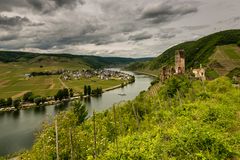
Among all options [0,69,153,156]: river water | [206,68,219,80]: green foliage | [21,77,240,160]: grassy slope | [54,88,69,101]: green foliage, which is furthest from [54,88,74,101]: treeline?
[21,77,240,160]: grassy slope

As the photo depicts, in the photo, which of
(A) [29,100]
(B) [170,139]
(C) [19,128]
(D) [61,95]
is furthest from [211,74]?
(B) [170,139]

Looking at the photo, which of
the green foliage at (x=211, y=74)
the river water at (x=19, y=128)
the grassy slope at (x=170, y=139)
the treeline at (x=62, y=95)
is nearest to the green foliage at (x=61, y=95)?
the treeline at (x=62, y=95)

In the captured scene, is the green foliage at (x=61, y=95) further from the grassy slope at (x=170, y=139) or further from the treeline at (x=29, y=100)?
the grassy slope at (x=170, y=139)

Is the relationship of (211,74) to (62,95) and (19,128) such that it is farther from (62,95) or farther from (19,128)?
(19,128)

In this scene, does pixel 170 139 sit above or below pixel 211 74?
below

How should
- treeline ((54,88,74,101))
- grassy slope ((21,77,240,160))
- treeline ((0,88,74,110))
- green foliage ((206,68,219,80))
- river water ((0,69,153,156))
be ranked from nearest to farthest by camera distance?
grassy slope ((21,77,240,160)), river water ((0,69,153,156)), green foliage ((206,68,219,80)), treeline ((0,88,74,110)), treeline ((54,88,74,101))

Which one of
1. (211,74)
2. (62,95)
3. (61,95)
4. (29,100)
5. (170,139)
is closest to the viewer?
(170,139)

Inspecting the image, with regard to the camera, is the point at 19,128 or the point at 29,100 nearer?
the point at 19,128

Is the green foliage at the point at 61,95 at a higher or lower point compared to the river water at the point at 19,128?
higher

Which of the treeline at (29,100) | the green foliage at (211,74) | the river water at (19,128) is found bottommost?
the river water at (19,128)

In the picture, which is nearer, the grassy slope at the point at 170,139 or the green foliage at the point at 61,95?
the grassy slope at the point at 170,139

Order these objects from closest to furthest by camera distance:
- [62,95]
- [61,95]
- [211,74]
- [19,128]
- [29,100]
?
[19,128] < [211,74] < [29,100] < [61,95] < [62,95]

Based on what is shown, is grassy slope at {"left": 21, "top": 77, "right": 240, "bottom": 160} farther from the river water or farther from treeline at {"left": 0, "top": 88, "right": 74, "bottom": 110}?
treeline at {"left": 0, "top": 88, "right": 74, "bottom": 110}

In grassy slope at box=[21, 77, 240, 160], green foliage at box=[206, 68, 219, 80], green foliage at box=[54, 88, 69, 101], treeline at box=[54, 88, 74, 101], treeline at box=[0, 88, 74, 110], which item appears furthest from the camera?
treeline at box=[54, 88, 74, 101]
